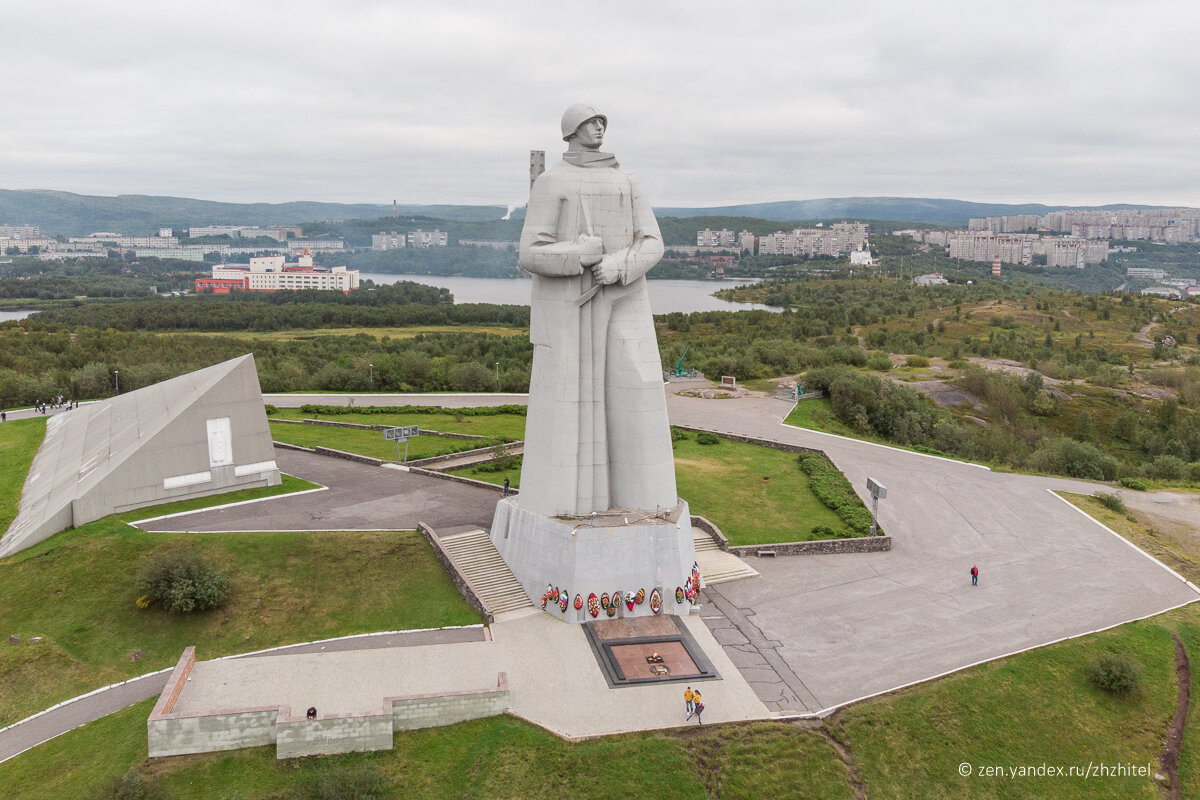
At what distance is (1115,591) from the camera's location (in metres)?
23.7

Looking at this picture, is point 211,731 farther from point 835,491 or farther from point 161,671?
point 835,491

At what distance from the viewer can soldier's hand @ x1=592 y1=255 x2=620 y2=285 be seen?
20.9m

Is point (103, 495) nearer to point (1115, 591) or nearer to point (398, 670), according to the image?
point (398, 670)

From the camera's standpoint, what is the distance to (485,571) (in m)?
22.9

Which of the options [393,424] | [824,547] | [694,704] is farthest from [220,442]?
[824,547]

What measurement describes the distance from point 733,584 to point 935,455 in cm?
2023

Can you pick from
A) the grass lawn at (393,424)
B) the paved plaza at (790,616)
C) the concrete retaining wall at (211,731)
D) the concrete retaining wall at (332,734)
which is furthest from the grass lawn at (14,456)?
the concrete retaining wall at (332,734)

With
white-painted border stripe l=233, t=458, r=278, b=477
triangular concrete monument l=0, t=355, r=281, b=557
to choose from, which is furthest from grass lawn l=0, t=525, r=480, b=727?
white-painted border stripe l=233, t=458, r=278, b=477

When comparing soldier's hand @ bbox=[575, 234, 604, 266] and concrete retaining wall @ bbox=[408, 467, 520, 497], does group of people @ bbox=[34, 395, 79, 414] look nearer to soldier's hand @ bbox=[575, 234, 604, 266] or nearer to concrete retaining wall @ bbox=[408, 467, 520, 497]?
concrete retaining wall @ bbox=[408, 467, 520, 497]

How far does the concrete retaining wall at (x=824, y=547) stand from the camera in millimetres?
26219

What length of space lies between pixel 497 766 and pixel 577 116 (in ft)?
53.1

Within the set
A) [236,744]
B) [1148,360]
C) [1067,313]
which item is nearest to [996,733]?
[236,744]

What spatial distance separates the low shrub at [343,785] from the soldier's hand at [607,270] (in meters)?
12.7

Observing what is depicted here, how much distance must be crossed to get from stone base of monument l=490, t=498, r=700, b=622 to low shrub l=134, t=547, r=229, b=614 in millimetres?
8158
